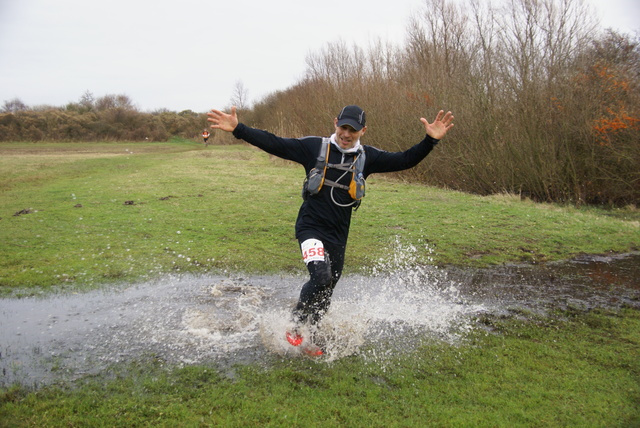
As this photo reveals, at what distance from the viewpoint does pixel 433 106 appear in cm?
2138

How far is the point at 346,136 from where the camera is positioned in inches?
198

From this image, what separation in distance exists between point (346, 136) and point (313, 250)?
1.21m

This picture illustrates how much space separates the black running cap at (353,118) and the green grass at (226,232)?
341 centimetres

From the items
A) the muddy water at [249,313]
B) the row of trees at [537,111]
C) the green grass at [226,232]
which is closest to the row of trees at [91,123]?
the green grass at [226,232]

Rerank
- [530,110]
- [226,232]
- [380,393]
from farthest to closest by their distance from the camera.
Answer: [530,110], [226,232], [380,393]

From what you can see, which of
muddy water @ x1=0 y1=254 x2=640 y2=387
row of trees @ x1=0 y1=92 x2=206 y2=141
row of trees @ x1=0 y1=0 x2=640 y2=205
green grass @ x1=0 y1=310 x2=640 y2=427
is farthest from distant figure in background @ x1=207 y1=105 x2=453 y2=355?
row of trees @ x1=0 y1=92 x2=206 y2=141

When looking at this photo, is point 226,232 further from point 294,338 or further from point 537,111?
point 537,111

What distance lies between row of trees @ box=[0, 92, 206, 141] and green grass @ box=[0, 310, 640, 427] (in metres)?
56.1

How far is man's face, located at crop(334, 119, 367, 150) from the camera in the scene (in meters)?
4.99

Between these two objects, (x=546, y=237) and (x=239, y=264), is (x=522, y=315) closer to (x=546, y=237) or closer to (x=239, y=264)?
(x=239, y=264)

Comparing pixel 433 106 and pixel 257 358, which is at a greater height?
pixel 433 106

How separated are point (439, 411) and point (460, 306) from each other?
271cm

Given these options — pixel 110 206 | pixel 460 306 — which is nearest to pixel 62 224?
pixel 110 206

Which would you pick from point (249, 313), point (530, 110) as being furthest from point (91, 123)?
point (249, 313)
